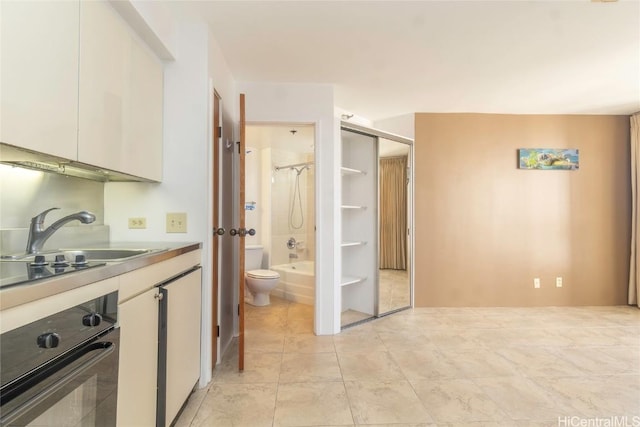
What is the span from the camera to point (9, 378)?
2.16 ft

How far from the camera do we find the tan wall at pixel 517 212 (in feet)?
12.0

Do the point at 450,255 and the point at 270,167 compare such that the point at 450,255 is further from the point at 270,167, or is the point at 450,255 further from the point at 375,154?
the point at 270,167

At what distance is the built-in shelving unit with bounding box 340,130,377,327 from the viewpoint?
3251 mm

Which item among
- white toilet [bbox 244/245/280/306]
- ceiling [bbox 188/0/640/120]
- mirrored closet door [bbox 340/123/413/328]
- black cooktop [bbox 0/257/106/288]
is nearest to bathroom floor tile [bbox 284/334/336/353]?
mirrored closet door [bbox 340/123/413/328]

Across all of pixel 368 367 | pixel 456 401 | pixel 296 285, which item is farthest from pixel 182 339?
pixel 296 285

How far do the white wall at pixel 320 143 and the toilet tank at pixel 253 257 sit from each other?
71.1 inches

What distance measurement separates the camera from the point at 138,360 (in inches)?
46.1

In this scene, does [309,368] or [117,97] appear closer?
[117,97]

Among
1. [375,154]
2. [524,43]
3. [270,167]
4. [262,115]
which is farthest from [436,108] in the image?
[270,167]

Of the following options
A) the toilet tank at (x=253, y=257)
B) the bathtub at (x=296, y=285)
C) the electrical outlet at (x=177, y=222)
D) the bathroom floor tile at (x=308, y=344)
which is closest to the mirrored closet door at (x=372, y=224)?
the bathroom floor tile at (x=308, y=344)

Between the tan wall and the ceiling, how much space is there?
1.49 feet

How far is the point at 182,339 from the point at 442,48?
2618 mm

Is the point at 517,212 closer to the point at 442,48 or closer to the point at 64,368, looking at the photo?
the point at 442,48

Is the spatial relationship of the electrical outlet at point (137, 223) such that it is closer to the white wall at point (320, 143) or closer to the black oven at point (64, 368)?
the black oven at point (64, 368)
